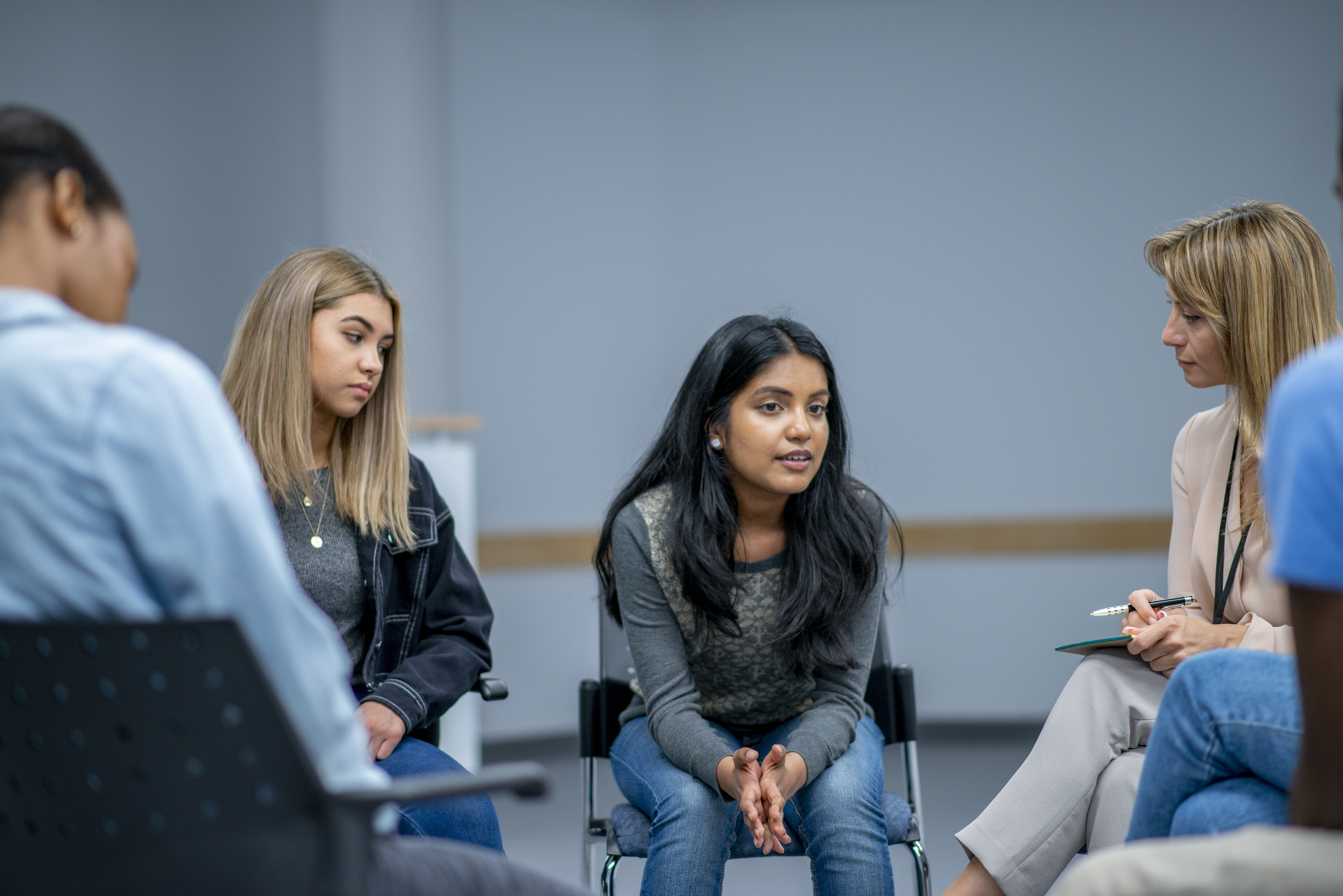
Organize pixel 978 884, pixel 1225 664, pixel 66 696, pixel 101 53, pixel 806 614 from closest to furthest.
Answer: pixel 66 696 → pixel 1225 664 → pixel 978 884 → pixel 806 614 → pixel 101 53

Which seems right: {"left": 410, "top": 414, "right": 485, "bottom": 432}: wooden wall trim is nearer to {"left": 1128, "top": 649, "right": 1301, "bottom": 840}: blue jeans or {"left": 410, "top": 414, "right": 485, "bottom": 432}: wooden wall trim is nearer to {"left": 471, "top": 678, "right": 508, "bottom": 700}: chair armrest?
{"left": 471, "top": 678, "right": 508, "bottom": 700}: chair armrest

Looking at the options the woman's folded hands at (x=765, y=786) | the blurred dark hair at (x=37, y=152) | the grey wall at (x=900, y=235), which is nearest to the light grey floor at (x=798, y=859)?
the grey wall at (x=900, y=235)

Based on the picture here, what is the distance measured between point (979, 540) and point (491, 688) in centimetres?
287

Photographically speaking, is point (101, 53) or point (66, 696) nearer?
point (66, 696)

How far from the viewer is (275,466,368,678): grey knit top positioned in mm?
1955

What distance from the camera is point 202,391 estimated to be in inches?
36.7

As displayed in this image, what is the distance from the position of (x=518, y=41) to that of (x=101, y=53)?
61.5 inches

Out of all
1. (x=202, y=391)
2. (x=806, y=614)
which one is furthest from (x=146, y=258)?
(x=202, y=391)

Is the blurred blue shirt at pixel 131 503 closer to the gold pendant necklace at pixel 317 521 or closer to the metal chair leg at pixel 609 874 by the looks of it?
the metal chair leg at pixel 609 874

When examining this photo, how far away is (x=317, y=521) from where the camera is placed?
1996 millimetres

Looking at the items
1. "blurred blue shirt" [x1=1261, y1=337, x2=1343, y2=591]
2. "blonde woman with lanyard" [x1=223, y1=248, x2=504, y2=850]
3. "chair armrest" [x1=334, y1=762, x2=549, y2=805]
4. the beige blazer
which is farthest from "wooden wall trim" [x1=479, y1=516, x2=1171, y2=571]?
"blurred blue shirt" [x1=1261, y1=337, x2=1343, y2=591]

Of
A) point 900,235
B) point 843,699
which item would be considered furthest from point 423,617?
point 900,235

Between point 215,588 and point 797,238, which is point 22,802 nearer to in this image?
point 215,588

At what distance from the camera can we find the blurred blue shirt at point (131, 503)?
0.90 meters
